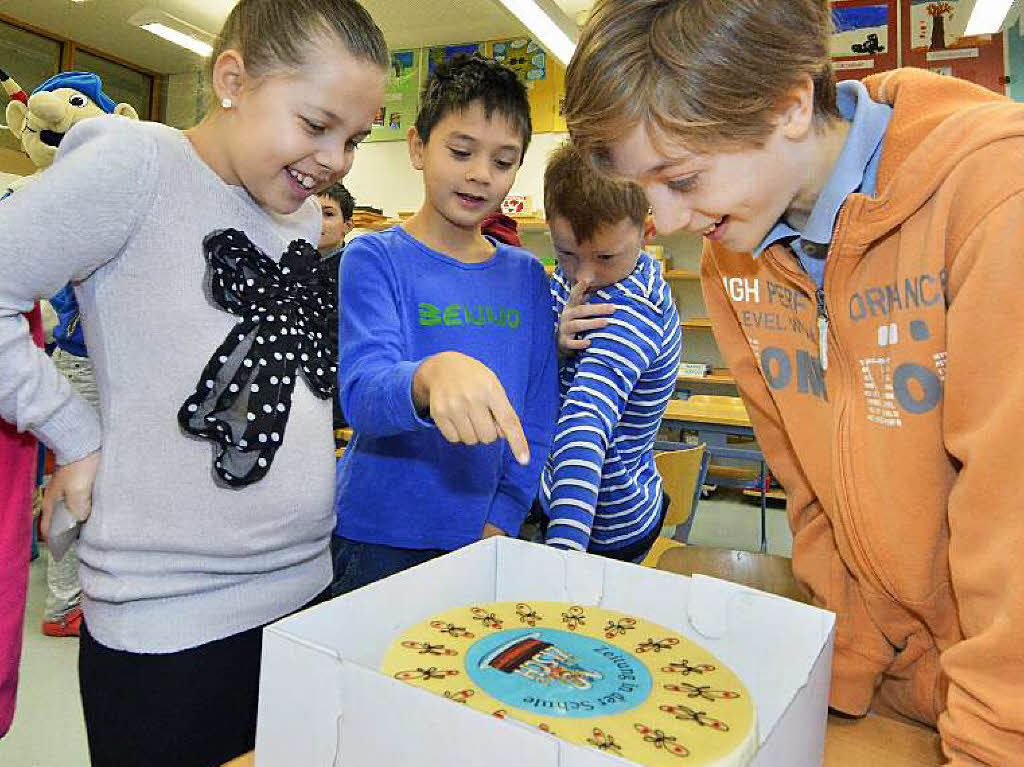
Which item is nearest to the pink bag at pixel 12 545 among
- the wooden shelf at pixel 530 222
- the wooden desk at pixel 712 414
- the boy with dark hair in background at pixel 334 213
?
the boy with dark hair in background at pixel 334 213

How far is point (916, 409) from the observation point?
598 mm

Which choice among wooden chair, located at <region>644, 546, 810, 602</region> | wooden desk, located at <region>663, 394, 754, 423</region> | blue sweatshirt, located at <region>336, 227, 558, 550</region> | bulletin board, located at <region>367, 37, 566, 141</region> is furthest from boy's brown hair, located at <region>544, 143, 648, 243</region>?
bulletin board, located at <region>367, 37, 566, 141</region>

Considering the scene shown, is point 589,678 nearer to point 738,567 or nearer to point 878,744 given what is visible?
point 878,744

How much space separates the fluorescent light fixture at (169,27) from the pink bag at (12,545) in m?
4.69

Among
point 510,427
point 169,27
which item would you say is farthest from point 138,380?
point 169,27

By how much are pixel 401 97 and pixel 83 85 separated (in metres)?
3.85

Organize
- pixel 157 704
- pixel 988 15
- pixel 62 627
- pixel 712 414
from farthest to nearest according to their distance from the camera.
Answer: pixel 988 15
pixel 712 414
pixel 62 627
pixel 157 704

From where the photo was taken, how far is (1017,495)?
49cm

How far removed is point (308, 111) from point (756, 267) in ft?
1.73

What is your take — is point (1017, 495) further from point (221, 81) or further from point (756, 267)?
point (221, 81)

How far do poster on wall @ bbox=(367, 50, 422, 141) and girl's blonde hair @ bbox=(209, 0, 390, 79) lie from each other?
499 cm

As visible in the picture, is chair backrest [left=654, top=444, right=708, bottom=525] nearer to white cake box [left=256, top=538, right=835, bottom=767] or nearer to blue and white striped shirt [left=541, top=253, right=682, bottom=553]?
blue and white striped shirt [left=541, top=253, right=682, bottom=553]

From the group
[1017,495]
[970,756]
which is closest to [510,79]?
[1017,495]

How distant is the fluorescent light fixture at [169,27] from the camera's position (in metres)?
4.77
